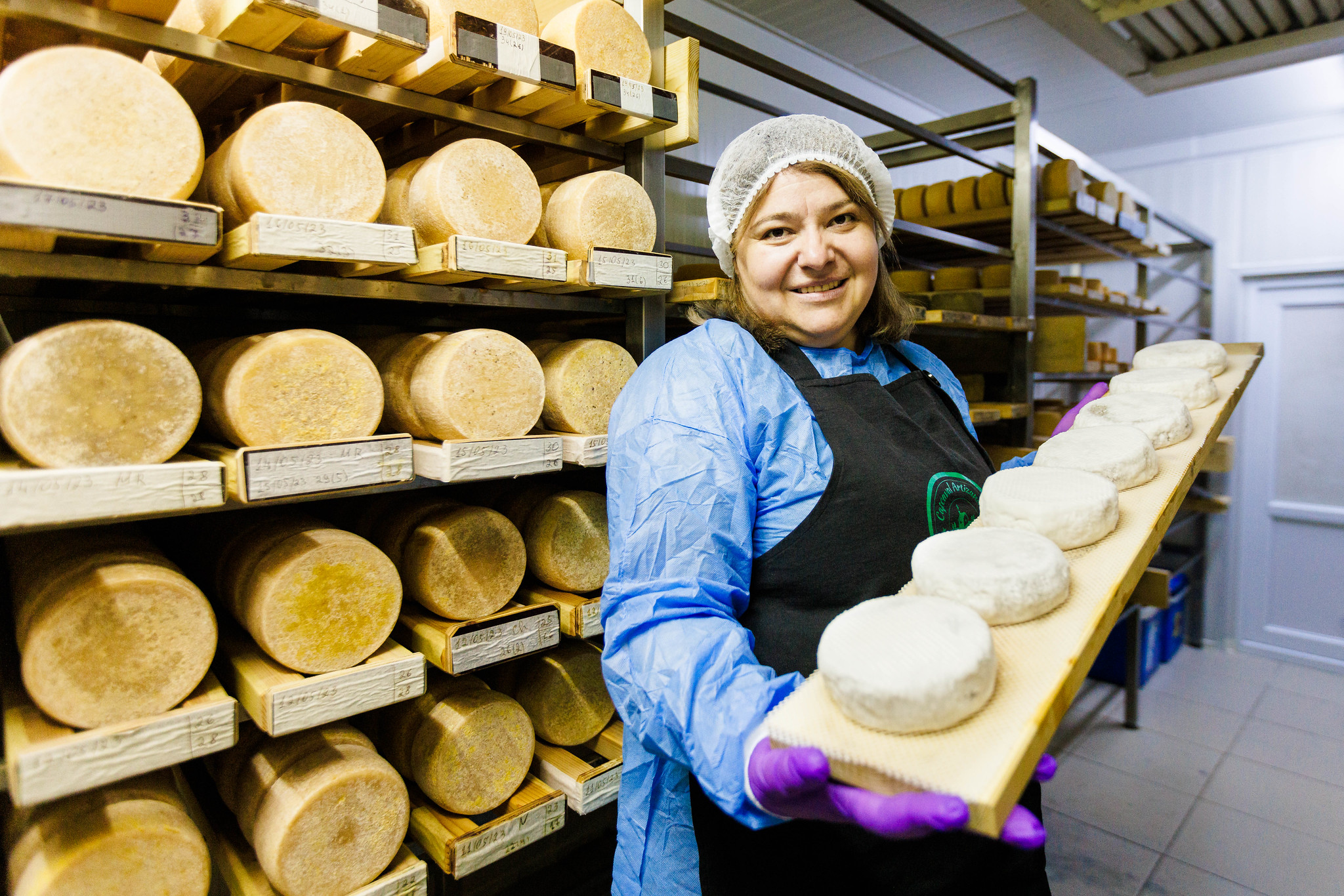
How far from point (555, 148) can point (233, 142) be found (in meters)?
0.89

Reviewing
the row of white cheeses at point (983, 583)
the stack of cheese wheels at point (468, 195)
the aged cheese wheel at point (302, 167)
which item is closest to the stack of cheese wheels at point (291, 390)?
the aged cheese wheel at point (302, 167)

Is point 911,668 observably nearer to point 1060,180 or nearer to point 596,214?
point 596,214

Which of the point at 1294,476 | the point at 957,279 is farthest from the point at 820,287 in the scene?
the point at 1294,476

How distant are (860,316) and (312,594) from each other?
1.20m

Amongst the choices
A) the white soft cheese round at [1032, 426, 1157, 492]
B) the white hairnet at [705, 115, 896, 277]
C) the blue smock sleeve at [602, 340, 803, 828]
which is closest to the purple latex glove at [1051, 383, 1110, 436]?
the white soft cheese round at [1032, 426, 1157, 492]

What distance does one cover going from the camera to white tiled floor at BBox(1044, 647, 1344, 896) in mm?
2564

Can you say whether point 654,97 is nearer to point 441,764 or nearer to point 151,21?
point 151,21

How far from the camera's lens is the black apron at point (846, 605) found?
1023 millimetres

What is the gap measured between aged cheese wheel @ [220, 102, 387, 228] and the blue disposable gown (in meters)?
0.63

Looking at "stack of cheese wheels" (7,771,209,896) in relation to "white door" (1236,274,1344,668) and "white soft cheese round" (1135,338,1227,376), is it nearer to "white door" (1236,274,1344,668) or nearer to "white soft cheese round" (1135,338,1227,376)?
"white soft cheese round" (1135,338,1227,376)

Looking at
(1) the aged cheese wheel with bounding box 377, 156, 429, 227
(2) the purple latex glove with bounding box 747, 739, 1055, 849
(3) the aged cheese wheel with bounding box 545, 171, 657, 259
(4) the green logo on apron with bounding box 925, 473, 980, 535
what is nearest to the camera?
(2) the purple latex glove with bounding box 747, 739, 1055, 849

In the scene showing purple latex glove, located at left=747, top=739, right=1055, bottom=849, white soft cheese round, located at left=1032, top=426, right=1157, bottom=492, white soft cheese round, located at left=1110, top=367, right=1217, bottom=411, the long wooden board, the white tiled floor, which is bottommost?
the white tiled floor

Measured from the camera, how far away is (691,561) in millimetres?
970

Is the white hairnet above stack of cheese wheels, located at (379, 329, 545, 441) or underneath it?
above
